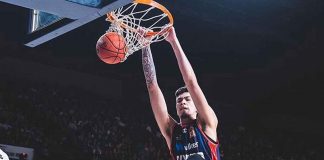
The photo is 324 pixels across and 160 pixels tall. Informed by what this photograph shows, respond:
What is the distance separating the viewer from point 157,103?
3.64 m

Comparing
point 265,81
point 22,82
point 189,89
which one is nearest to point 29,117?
point 22,82

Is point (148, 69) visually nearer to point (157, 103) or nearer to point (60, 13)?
point (157, 103)

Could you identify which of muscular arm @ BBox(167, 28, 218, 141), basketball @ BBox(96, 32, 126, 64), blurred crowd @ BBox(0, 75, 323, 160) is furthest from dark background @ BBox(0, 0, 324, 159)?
muscular arm @ BBox(167, 28, 218, 141)

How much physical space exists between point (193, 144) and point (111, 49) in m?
1.15

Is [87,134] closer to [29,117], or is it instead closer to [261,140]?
[29,117]

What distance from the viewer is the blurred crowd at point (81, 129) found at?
32.4 feet

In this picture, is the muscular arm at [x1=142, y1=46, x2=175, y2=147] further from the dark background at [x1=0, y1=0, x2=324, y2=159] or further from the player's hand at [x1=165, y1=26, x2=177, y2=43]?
the dark background at [x1=0, y1=0, x2=324, y2=159]

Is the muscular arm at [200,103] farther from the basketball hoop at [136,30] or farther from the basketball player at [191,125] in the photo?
the basketball hoop at [136,30]

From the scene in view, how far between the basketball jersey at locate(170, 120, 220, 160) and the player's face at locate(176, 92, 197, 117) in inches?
3.8

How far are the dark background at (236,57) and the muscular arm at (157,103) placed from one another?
5927 mm

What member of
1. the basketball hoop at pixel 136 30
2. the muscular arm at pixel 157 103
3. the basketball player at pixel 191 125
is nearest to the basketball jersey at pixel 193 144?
the basketball player at pixel 191 125

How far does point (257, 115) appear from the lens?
1560 centimetres

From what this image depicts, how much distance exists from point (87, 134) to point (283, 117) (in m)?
7.64

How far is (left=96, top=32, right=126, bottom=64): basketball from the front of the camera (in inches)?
151
